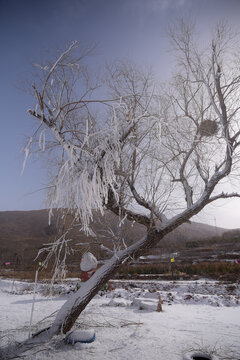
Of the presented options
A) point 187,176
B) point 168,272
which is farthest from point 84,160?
point 168,272

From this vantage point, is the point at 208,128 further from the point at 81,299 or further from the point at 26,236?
the point at 26,236

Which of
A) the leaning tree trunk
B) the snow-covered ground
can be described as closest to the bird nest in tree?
the leaning tree trunk

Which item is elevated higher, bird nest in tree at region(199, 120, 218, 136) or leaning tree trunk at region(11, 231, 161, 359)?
bird nest in tree at region(199, 120, 218, 136)

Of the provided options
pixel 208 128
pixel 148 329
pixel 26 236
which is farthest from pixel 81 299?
pixel 26 236

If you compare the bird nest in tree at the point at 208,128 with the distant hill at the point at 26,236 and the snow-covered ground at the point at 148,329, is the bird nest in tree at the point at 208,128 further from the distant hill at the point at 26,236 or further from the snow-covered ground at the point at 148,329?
the distant hill at the point at 26,236

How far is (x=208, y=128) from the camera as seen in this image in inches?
234

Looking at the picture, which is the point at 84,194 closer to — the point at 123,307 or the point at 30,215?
the point at 123,307

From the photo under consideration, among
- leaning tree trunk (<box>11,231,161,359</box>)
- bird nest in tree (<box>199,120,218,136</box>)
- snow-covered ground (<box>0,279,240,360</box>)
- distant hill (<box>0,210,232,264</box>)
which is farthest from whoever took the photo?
distant hill (<box>0,210,232,264</box>)

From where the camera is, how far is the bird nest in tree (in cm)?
589

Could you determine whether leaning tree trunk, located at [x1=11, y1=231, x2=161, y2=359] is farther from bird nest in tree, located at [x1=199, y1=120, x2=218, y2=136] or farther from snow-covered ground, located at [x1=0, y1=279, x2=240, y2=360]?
bird nest in tree, located at [x1=199, y1=120, x2=218, y2=136]

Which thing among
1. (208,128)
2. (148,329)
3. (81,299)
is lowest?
(148,329)

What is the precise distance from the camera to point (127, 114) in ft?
11.6

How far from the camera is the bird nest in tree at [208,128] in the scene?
5.89 m

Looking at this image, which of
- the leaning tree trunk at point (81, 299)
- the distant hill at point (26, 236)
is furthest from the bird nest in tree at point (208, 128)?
the distant hill at point (26, 236)
